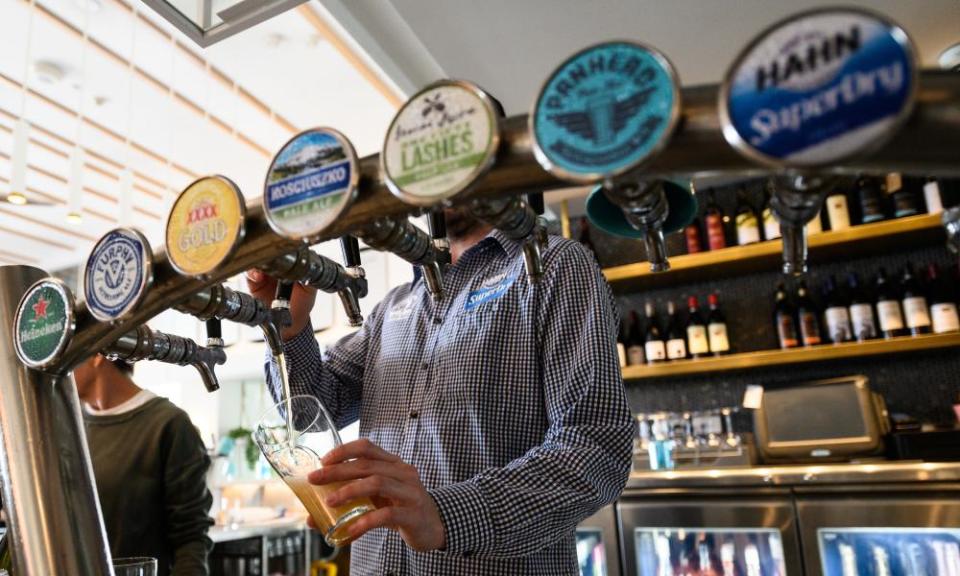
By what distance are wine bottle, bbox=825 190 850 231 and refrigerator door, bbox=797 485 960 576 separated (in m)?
1.12

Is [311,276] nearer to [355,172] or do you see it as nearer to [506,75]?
[355,172]

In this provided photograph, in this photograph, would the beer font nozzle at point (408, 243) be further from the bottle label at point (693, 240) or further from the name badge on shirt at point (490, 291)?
the bottle label at point (693, 240)

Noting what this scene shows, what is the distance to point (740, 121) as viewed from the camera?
32 cm

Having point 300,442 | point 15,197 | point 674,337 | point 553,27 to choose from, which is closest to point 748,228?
point 674,337

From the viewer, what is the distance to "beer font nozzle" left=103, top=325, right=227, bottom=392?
59 cm

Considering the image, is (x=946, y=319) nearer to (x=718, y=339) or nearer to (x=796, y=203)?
(x=718, y=339)

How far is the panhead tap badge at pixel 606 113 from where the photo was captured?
1.12ft

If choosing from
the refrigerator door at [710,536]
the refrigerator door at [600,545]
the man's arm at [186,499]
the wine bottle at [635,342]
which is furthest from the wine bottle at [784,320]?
the man's arm at [186,499]

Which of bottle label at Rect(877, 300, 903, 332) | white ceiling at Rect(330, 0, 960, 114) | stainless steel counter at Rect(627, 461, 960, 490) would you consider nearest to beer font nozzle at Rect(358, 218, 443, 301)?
white ceiling at Rect(330, 0, 960, 114)

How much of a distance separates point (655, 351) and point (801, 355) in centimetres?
62

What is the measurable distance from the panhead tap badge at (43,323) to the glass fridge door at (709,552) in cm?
226

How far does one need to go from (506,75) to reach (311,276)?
223cm

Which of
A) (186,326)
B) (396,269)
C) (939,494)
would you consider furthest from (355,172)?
(186,326)

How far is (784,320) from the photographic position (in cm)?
283
